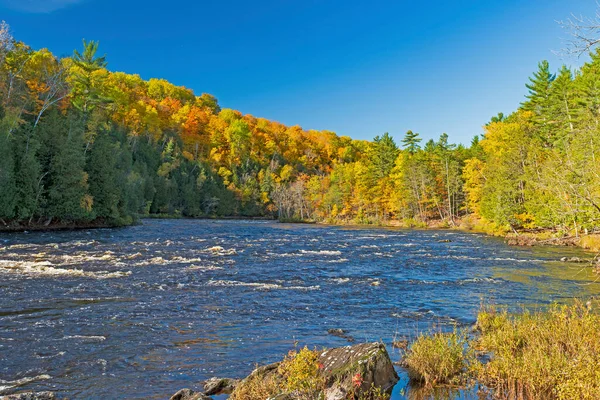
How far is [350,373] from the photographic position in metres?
6.35

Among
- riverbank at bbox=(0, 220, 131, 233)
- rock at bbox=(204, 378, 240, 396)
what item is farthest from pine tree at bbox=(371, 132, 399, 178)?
rock at bbox=(204, 378, 240, 396)

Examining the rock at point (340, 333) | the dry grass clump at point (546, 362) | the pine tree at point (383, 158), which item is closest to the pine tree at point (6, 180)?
the rock at point (340, 333)

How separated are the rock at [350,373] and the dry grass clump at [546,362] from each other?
1556 millimetres

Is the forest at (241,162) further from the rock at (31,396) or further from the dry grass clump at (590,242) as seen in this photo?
the rock at (31,396)

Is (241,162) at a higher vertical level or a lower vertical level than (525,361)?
higher

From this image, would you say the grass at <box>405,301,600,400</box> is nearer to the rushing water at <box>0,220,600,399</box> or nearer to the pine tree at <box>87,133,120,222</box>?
the rushing water at <box>0,220,600,399</box>

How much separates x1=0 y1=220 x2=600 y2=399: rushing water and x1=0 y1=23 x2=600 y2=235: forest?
17.5 ft

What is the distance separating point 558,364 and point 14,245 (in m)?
31.8

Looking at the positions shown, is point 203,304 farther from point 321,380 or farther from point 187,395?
point 321,380

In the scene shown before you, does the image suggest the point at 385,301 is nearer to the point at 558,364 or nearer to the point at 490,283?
the point at 490,283

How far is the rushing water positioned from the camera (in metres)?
8.44

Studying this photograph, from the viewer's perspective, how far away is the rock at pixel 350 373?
604cm

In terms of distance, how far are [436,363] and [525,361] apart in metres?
1.52

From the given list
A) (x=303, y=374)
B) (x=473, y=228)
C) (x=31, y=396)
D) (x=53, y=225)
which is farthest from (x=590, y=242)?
(x=53, y=225)
